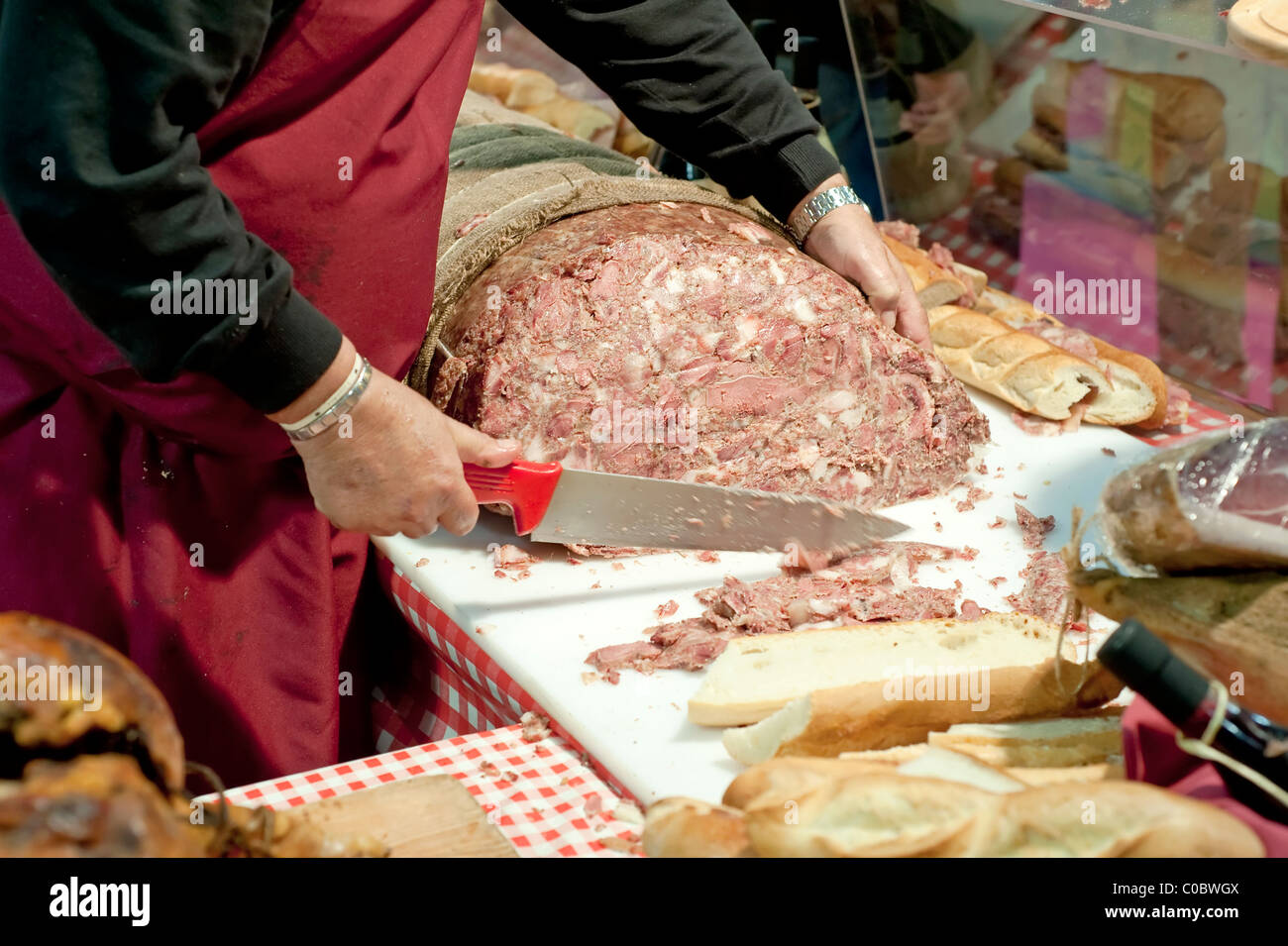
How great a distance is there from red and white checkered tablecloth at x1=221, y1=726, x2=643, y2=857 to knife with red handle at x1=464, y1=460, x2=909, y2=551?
40 centimetres

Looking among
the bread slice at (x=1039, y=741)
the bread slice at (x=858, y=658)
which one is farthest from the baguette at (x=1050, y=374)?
the bread slice at (x=1039, y=741)

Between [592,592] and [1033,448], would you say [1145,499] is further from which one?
[1033,448]

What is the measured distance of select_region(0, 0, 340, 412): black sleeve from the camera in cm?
135

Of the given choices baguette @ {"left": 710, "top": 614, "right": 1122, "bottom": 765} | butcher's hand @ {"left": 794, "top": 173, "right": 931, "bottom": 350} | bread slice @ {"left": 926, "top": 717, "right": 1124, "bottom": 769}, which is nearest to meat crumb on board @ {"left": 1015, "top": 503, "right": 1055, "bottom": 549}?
butcher's hand @ {"left": 794, "top": 173, "right": 931, "bottom": 350}

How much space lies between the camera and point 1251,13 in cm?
225

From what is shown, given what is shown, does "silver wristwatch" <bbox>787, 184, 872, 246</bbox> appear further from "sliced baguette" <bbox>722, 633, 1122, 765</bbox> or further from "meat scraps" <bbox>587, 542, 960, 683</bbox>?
"sliced baguette" <bbox>722, 633, 1122, 765</bbox>

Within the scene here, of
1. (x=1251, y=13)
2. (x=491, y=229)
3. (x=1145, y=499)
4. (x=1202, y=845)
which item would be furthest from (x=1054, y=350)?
(x=1202, y=845)

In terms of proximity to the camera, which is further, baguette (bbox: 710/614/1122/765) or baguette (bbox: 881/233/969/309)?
baguette (bbox: 881/233/969/309)

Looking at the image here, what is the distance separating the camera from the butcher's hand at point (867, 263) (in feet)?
8.32

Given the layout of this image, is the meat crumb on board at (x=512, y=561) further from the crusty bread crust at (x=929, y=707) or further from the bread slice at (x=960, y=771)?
the bread slice at (x=960, y=771)

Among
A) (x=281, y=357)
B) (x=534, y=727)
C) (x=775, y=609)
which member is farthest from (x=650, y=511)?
(x=281, y=357)

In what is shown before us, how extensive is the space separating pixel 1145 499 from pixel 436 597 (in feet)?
3.98

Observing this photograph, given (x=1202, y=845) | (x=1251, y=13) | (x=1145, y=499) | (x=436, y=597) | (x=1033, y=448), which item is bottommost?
(x=436, y=597)
